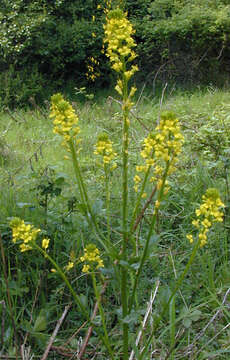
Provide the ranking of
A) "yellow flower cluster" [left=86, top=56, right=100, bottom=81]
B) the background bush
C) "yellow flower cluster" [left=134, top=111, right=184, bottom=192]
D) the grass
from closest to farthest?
"yellow flower cluster" [left=134, top=111, right=184, bottom=192] < the grass < the background bush < "yellow flower cluster" [left=86, top=56, right=100, bottom=81]

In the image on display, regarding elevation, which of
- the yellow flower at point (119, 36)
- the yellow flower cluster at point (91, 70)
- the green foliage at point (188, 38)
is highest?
the yellow flower at point (119, 36)

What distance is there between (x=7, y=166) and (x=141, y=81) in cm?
668

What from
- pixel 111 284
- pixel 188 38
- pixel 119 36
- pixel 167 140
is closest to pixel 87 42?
pixel 188 38

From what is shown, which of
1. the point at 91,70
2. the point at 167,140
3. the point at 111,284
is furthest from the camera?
the point at 91,70

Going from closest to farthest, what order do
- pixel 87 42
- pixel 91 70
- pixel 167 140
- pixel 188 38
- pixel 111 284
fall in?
pixel 167 140
pixel 111 284
pixel 188 38
pixel 87 42
pixel 91 70

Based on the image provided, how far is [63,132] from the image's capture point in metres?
1.44

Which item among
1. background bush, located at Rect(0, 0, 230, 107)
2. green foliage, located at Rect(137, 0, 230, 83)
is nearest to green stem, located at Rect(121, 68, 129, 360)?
background bush, located at Rect(0, 0, 230, 107)

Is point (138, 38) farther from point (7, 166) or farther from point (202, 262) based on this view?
point (202, 262)

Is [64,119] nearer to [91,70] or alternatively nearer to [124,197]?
[124,197]

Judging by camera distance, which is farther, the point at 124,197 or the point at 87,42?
the point at 87,42

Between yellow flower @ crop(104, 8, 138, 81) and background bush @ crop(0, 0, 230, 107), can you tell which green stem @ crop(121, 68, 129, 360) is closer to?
yellow flower @ crop(104, 8, 138, 81)

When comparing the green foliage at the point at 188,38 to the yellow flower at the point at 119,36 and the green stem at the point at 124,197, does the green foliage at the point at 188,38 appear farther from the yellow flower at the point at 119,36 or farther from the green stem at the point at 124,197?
the green stem at the point at 124,197

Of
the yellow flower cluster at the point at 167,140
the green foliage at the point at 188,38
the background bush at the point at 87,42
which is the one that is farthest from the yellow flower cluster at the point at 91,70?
the yellow flower cluster at the point at 167,140

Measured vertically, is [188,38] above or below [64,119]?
below
